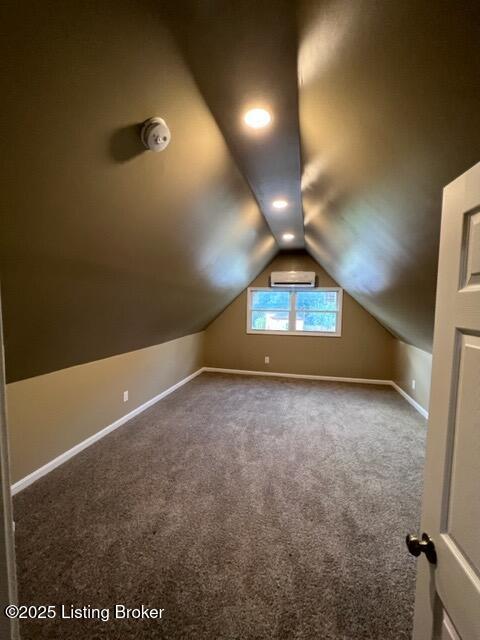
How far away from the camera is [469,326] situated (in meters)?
0.61

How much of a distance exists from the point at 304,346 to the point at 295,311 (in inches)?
27.9

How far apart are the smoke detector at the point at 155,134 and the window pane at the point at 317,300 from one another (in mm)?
4383

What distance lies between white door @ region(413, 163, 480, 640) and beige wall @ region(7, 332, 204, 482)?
253cm

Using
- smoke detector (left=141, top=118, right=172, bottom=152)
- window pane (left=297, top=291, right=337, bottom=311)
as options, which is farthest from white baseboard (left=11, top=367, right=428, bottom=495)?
smoke detector (left=141, top=118, right=172, bottom=152)

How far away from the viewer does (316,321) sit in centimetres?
534

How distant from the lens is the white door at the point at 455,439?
1.88 feet

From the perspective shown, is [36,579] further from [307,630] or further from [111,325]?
[111,325]

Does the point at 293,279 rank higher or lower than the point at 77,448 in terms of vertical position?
higher

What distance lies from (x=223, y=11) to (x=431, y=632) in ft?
6.27

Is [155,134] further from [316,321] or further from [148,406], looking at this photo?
[316,321]

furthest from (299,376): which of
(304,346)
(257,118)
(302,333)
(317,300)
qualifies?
(257,118)

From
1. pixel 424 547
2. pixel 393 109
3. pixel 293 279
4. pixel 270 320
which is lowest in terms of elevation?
pixel 424 547

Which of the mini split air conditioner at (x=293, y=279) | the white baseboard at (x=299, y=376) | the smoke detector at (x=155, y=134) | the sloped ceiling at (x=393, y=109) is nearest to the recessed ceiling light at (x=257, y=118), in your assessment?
the sloped ceiling at (x=393, y=109)

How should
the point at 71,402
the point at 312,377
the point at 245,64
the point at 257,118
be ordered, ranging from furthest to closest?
the point at 312,377, the point at 71,402, the point at 257,118, the point at 245,64
